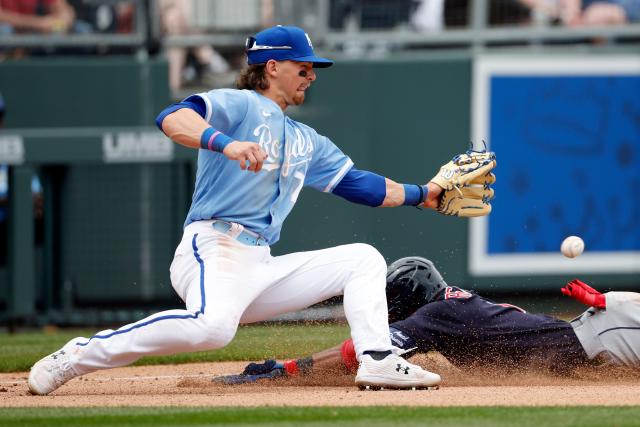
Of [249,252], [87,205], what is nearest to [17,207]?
[87,205]

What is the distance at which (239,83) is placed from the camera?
5.80m

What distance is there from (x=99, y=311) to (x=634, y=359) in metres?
5.21

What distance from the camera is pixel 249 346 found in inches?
307

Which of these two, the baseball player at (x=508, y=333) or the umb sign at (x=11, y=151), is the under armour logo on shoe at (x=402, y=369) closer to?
the baseball player at (x=508, y=333)

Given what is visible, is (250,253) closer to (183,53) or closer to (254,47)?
(254,47)

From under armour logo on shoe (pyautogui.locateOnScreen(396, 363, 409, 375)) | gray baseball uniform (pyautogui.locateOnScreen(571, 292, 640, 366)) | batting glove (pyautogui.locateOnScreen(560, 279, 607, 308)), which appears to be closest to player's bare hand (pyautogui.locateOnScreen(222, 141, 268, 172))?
under armour logo on shoe (pyautogui.locateOnScreen(396, 363, 409, 375))

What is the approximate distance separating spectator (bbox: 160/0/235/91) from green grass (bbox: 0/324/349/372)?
272 centimetres

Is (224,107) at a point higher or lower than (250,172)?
higher

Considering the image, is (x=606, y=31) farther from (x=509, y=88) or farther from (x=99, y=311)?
(x=99, y=311)

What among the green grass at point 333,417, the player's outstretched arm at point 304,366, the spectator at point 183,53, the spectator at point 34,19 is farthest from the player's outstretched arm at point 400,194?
the spectator at point 34,19

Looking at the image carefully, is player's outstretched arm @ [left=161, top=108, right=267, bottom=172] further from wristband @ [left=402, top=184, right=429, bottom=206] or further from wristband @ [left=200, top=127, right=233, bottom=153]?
wristband @ [left=402, top=184, right=429, bottom=206]

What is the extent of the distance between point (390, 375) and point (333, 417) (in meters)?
0.72

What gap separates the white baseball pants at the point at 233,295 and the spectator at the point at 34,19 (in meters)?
5.60

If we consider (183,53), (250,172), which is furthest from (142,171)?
(250,172)
